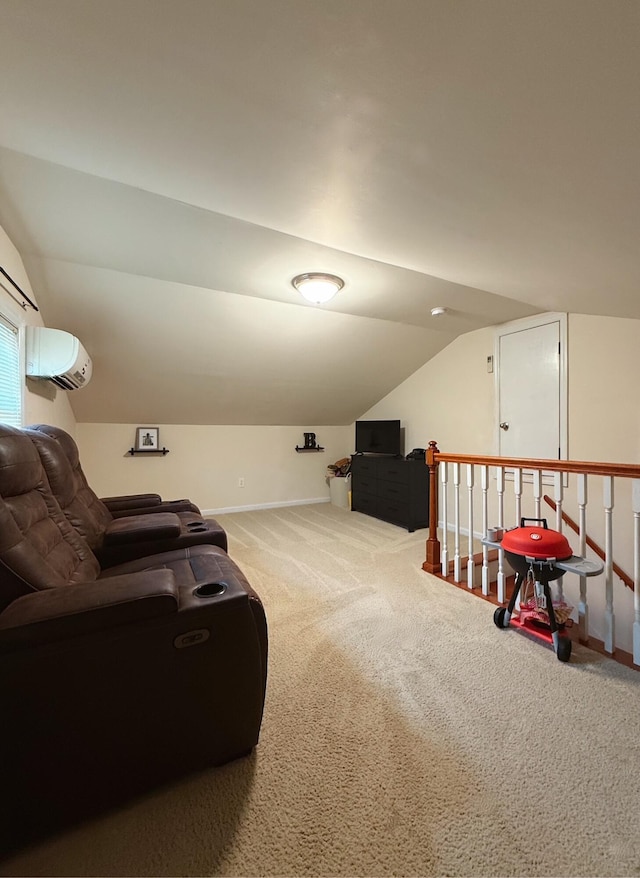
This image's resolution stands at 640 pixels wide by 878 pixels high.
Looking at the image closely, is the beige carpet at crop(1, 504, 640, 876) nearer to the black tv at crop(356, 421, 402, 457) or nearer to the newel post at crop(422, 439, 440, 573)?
the newel post at crop(422, 439, 440, 573)

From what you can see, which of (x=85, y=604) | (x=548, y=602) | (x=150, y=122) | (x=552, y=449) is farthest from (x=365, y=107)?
(x=552, y=449)

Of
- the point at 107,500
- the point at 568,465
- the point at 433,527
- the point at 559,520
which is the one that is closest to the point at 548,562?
the point at 559,520

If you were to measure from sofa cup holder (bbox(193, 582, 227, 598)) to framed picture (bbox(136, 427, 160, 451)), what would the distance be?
148 inches

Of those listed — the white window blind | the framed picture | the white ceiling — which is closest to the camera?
the white ceiling

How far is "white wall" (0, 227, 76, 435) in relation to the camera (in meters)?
2.14

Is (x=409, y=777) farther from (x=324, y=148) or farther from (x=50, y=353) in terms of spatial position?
(x=50, y=353)

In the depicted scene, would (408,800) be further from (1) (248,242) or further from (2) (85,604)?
(1) (248,242)

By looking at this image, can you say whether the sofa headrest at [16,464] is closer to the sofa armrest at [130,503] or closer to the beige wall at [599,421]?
the sofa armrest at [130,503]

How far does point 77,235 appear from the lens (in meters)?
2.14

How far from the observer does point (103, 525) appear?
2.23 metres

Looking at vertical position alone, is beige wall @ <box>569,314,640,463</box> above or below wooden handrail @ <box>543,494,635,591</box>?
above

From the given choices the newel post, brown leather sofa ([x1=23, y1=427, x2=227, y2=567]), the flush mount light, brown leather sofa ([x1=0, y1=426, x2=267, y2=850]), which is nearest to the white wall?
brown leather sofa ([x1=23, y1=427, x2=227, y2=567])

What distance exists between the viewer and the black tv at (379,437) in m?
4.82

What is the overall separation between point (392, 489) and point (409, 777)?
3373mm
